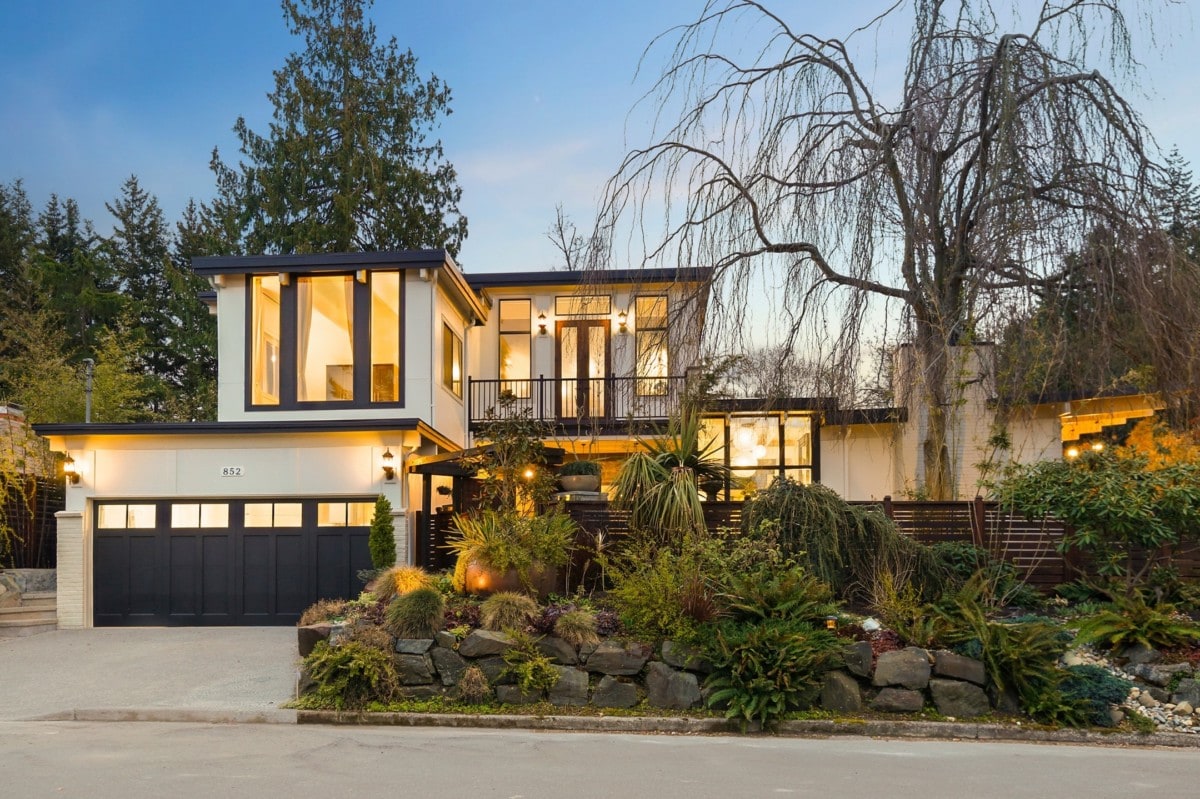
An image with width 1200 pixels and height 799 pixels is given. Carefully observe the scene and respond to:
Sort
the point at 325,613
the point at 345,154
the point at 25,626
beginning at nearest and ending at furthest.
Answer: the point at 325,613, the point at 25,626, the point at 345,154

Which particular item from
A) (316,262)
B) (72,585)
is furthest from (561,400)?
(72,585)

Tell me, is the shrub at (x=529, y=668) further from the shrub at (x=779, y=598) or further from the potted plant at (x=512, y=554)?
the shrub at (x=779, y=598)

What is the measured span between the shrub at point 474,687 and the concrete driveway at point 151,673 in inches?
66.7

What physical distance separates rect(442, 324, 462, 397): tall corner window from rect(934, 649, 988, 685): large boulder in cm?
1020

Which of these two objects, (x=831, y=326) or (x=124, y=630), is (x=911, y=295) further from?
(x=124, y=630)

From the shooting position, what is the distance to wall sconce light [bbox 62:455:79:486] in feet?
49.4

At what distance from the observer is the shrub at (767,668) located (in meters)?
8.80

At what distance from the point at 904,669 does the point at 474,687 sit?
3915 mm

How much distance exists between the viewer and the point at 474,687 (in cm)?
935

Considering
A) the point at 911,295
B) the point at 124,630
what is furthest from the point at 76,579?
the point at 911,295

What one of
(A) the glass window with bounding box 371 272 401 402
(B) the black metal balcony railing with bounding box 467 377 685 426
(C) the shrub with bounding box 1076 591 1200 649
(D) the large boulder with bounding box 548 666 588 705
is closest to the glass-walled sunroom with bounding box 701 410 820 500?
(B) the black metal balcony railing with bounding box 467 377 685 426

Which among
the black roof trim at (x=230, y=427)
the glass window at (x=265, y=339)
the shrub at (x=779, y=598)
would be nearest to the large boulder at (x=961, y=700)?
the shrub at (x=779, y=598)

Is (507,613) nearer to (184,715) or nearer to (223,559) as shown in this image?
(184,715)

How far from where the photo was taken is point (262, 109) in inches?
1140
